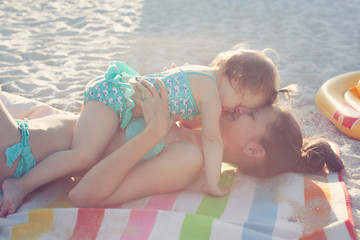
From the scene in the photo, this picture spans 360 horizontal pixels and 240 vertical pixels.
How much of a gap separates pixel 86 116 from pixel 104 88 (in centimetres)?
22

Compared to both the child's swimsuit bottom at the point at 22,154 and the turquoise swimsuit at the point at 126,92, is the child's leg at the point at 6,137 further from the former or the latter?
the turquoise swimsuit at the point at 126,92

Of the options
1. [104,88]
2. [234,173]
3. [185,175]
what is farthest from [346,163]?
[104,88]

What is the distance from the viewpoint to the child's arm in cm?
240

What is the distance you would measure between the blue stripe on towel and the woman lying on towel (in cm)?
14

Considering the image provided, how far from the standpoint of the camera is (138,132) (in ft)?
8.34

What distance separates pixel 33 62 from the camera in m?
4.95

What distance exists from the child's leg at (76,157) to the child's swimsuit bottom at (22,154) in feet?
0.18

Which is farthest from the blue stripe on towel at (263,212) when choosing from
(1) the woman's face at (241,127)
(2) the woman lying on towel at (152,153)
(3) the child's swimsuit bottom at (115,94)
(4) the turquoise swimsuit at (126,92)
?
(3) the child's swimsuit bottom at (115,94)

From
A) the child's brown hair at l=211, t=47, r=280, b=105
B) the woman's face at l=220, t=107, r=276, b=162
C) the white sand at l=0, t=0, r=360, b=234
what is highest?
the child's brown hair at l=211, t=47, r=280, b=105

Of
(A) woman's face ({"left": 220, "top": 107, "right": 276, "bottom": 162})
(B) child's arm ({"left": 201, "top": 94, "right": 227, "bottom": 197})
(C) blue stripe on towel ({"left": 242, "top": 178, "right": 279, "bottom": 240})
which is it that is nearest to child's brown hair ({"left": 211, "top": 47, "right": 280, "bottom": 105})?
(A) woman's face ({"left": 220, "top": 107, "right": 276, "bottom": 162})

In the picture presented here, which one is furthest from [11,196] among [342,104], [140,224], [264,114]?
[342,104]

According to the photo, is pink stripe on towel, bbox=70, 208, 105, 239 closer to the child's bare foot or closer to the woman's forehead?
the child's bare foot

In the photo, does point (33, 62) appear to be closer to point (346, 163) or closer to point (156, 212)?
point (156, 212)

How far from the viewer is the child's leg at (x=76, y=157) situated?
2.27 meters
